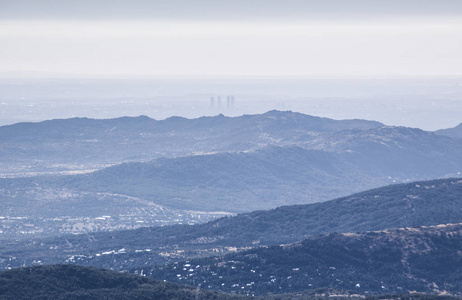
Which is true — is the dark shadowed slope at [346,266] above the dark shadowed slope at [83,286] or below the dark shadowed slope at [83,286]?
below

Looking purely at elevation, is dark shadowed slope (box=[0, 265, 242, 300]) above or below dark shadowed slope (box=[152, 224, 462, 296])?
above

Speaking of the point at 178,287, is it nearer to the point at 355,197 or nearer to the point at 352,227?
the point at 352,227

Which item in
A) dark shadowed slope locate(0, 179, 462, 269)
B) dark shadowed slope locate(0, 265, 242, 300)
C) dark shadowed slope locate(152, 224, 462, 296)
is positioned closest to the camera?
dark shadowed slope locate(0, 265, 242, 300)

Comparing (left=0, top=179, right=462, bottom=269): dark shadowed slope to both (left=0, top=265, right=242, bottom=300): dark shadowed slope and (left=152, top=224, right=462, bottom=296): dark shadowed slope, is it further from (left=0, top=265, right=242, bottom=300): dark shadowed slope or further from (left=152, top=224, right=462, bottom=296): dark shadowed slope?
(left=0, top=265, right=242, bottom=300): dark shadowed slope

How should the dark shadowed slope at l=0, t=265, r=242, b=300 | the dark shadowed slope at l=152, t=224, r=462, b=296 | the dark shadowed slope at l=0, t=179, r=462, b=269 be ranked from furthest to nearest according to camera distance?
the dark shadowed slope at l=0, t=179, r=462, b=269 < the dark shadowed slope at l=152, t=224, r=462, b=296 < the dark shadowed slope at l=0, t=265, r=242, b=300

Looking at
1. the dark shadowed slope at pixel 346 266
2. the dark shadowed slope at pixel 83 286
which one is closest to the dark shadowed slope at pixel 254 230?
the dark shadowed slope at pixel 346 266

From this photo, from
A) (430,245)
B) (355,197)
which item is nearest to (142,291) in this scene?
(430,245)

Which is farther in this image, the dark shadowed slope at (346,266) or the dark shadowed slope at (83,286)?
the dark shadowed slope at (346,266)

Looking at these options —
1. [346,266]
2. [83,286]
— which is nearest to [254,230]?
[346,266]

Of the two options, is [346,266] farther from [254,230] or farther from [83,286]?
[254,230]

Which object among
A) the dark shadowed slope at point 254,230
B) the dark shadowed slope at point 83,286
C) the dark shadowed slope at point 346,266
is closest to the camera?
the dark shadowed slope at point 83,286

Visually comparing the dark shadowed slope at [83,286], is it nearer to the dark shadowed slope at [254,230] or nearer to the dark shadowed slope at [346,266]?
the dark shadowed slope at [346,266]

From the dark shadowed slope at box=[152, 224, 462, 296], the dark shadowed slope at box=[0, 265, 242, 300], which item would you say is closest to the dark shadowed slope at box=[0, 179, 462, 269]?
the dark shadowed slope at box=[152, 224, 462, 296]
